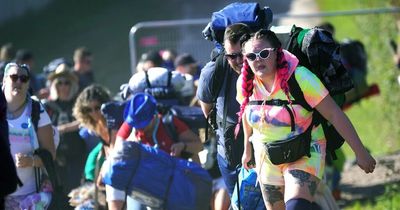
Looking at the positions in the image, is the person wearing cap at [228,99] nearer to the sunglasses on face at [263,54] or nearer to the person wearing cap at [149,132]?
the sunglasses on face at [263,54]

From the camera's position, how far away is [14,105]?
7.69 m

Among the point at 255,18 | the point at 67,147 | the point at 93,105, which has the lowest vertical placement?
the point at 67,147

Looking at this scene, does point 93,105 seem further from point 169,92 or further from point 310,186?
point 310,186

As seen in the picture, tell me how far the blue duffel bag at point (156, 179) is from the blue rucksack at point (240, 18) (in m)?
1.11

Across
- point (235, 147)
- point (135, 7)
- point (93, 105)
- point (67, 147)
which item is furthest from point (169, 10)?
point (235, 147)

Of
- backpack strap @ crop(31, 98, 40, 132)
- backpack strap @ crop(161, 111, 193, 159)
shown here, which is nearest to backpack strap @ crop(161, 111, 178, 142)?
backpack strap @ crop(161, 111, 193, 159)

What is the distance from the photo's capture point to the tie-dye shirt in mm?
6332

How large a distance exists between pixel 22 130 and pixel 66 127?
3.52m

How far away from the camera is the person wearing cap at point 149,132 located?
8.11 meters

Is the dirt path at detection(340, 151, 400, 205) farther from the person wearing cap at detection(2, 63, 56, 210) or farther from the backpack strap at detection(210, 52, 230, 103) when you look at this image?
the person wearing cap at detection(2, 63, 56, 210)

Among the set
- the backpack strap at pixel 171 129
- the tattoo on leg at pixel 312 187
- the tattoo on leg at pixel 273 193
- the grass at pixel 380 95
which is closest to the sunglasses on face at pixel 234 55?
the tattoo on leg at pixel 273 193

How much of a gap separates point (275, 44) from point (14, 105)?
7.20 ft

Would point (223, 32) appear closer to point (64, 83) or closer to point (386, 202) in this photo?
point (386, 202)

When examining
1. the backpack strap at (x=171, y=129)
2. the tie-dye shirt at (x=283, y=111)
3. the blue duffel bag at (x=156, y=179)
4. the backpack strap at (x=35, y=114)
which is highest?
the tie-dye shirt at (x=283, y=111)
